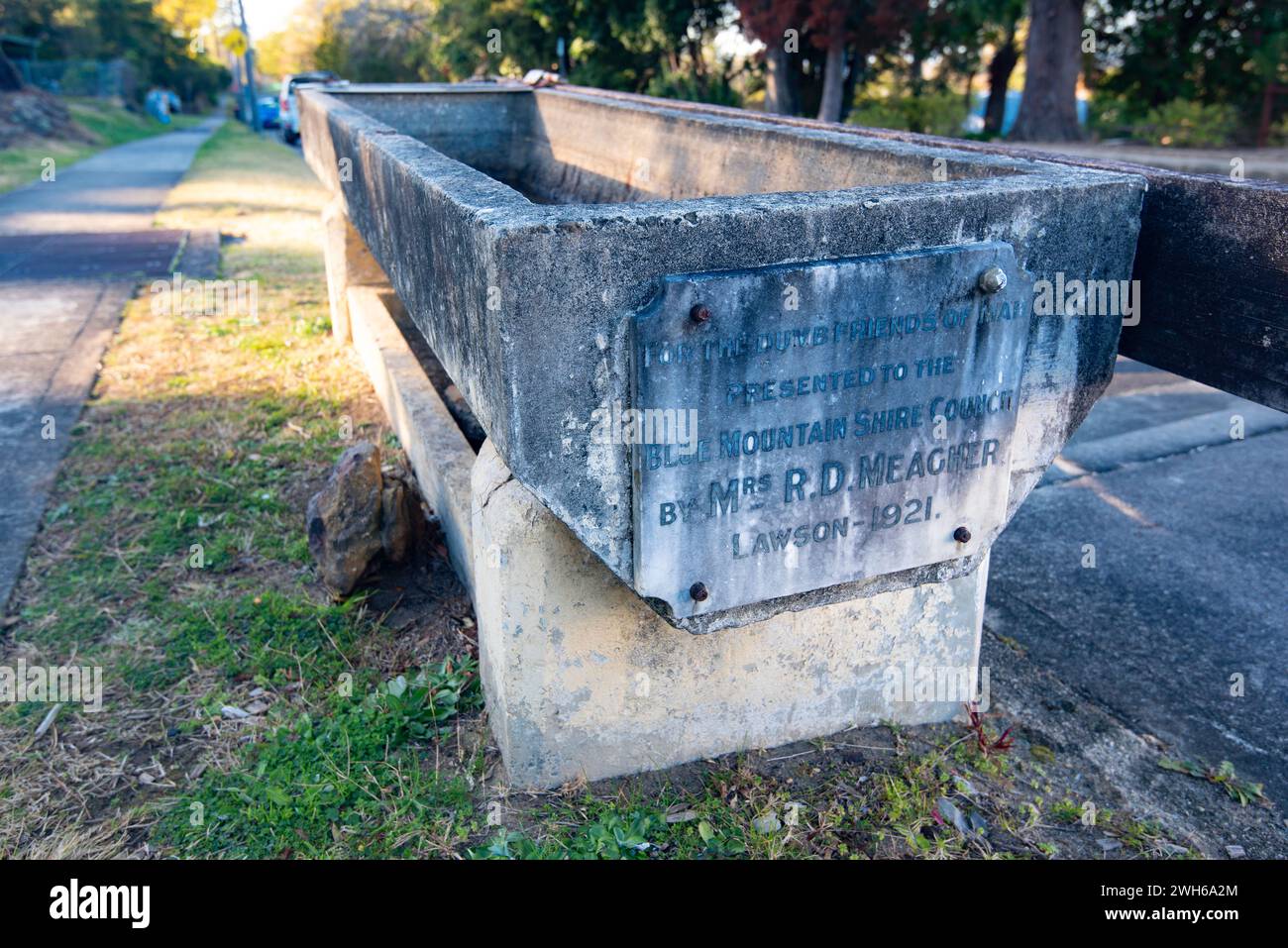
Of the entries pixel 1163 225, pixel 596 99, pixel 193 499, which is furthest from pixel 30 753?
pixel 596 99

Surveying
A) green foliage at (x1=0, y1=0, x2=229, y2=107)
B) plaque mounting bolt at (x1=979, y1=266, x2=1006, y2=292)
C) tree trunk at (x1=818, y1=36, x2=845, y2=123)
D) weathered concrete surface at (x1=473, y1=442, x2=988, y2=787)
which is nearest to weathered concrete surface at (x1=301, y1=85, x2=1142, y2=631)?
plaque mounting bolt at (x1=979, y1=266, x2=1006, y2=292)

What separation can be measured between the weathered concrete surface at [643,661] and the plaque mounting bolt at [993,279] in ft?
2.99

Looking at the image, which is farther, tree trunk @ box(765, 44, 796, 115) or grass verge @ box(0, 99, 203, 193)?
tree trunk @ box(765, 44, 796, 115)

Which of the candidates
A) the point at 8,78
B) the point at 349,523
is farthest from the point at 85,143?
the point at 349,523

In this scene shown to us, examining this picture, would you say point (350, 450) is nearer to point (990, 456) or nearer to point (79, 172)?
point (990, 456)

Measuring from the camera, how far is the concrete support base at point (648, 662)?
2506 millimetres

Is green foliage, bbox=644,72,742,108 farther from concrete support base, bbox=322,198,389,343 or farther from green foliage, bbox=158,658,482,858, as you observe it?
green foliage, bbox=158,658,482,858

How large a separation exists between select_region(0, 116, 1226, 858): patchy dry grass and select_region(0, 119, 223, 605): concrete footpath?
0.29 meters

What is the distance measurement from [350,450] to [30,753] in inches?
54.0

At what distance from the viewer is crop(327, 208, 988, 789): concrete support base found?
251cm

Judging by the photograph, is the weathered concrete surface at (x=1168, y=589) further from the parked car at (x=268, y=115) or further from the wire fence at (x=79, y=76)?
the wire fence at (x=79, y=76)

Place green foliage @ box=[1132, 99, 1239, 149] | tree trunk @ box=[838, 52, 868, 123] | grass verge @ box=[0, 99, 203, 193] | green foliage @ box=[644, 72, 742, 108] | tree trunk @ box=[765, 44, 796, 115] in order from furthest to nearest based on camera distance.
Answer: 1. green foliage @ box=[644, 72, 742, 108]
2. tree trunk @ box=[838, 52, 868, 123]
3. tree trunk @ box=[765, 44, 796, 115]
4. green foliage @ box=[1132, 99, 1239, 149]
5. grass verge @ box=[0, 99, 203, 193]

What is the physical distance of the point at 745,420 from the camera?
221 cm

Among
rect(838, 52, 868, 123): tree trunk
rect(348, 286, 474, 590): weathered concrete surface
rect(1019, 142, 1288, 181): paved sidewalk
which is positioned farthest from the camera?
rect(838, 52, 868, 123): tree trunk
